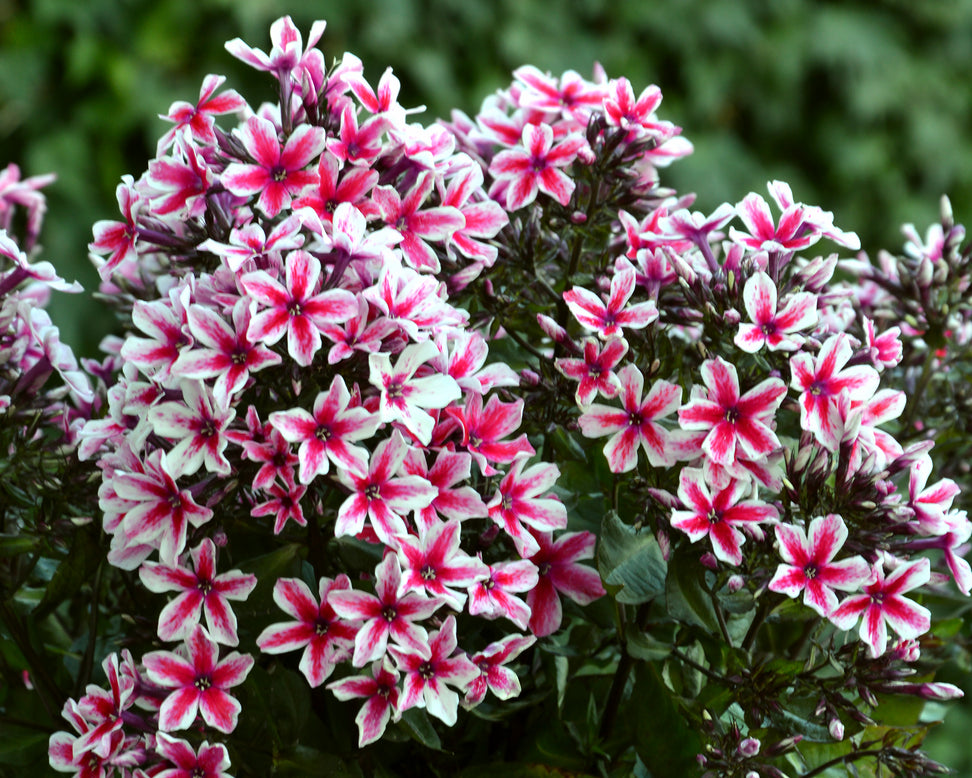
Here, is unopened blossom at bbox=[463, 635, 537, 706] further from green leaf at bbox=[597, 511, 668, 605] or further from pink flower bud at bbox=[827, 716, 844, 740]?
pink flower bud at bbox=[827, 716, 844, 740]

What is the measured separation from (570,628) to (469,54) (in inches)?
64.7

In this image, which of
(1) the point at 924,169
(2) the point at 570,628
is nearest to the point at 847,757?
(2) the point at 570,628

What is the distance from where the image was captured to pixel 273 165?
623 mm

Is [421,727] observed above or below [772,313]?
below

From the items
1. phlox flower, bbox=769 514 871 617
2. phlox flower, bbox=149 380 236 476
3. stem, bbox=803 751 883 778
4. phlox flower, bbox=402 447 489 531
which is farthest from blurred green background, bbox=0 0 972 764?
phlox flower, bbox=149 380 236 476

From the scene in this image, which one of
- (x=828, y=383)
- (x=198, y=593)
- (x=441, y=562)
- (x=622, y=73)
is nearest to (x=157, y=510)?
(x=198, y=593)

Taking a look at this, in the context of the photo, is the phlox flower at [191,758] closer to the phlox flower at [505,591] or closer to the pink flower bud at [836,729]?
the phlox flower at [505,591]

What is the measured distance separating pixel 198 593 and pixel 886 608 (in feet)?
1.20

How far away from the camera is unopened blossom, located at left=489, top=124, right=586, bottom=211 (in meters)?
0.69

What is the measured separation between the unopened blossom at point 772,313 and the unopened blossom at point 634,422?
52mm

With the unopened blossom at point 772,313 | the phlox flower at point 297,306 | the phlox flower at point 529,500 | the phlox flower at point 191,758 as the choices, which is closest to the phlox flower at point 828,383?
the unopened blossom at point 772,313

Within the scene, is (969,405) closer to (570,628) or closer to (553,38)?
(570,628)

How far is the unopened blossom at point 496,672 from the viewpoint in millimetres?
583

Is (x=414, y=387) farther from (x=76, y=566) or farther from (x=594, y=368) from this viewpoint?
(x=76, y=566)
